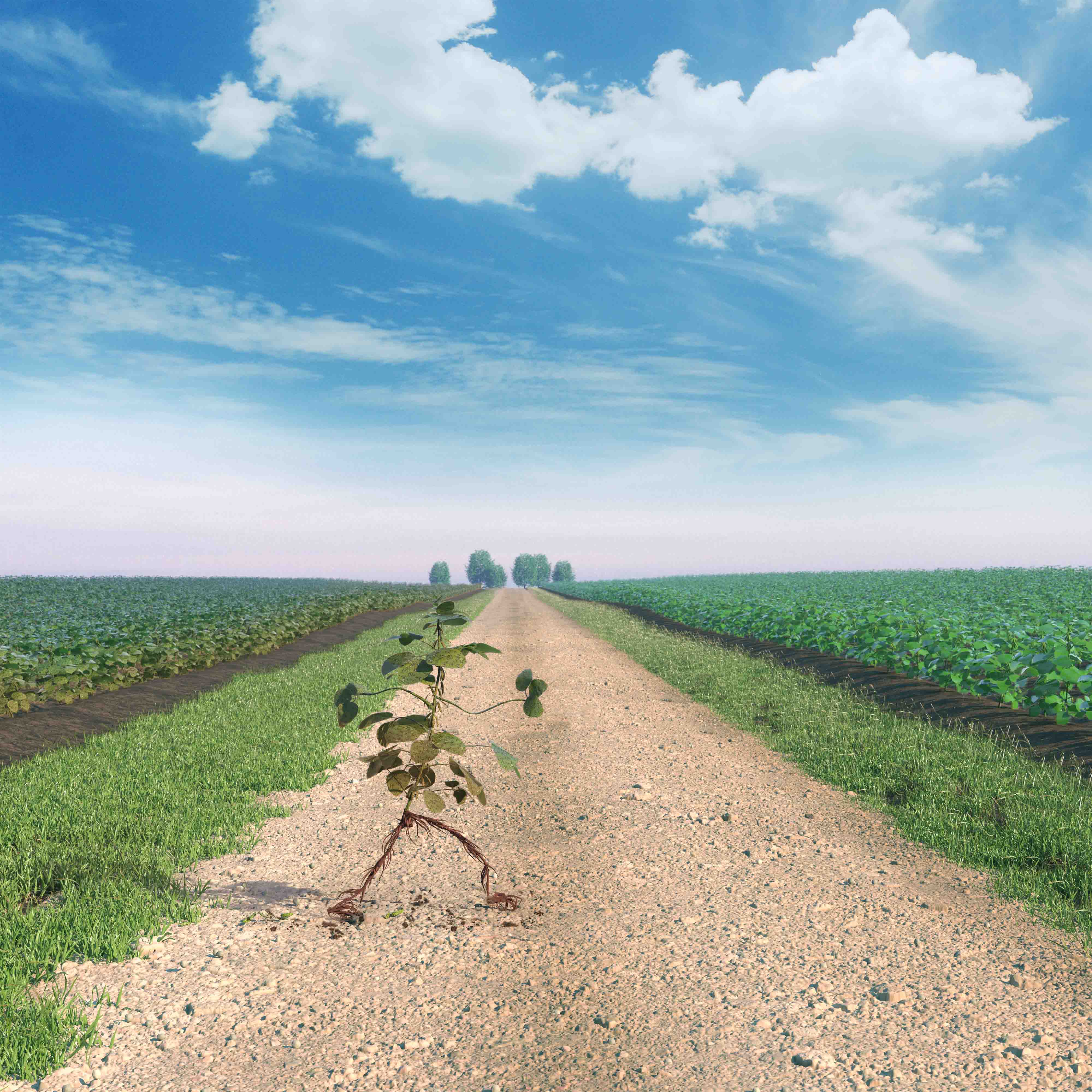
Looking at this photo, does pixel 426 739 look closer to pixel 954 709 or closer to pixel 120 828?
pixel 120 828

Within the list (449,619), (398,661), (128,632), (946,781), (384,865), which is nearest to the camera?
(398,661)

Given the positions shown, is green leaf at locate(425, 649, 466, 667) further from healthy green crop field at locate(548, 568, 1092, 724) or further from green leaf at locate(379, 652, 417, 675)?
Answer: healthy green crop field at locate(548, 568, 1092, 724)

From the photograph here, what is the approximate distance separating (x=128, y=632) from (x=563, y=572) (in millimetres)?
135923

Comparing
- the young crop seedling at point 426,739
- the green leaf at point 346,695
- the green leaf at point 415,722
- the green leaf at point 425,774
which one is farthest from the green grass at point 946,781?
the green leaf at point 346,695

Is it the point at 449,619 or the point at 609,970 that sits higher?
the point at 449,619

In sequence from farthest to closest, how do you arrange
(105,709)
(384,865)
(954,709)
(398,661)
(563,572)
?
1. (563,572)
2. (105,709)
3. (954,709)
4. (384,865)
5. (398,661)

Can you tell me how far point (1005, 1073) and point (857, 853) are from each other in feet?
8.62

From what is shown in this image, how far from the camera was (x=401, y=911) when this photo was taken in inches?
189

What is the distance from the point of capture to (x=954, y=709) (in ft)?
36.8

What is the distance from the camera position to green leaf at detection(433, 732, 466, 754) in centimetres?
415

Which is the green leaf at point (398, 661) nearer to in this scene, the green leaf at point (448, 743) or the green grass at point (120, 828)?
the green leaf at point (448, 743)

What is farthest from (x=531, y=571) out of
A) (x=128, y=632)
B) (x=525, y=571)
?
(x=128, y=632)

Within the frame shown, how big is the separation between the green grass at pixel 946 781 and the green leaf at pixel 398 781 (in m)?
→ 4.31

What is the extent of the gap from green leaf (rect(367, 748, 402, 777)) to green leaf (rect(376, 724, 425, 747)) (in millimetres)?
87
